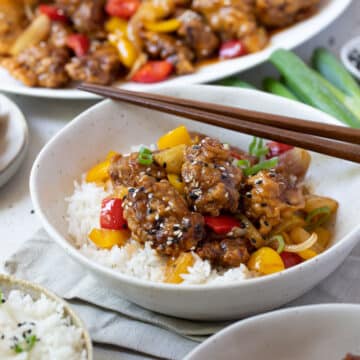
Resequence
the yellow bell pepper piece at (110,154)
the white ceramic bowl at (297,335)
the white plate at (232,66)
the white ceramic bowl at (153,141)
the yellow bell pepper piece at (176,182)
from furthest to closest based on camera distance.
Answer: the white plate at (232,66) → the yellow bell pepper piece at (110,154) → the yellow bell pepper piece at (176,182) → the white ceramic bowl at (153,141) → the white ceramic bowl at (297,335)

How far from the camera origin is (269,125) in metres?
2.61

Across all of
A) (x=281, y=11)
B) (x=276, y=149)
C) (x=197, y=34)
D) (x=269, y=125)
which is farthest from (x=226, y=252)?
(x=281, y=11)

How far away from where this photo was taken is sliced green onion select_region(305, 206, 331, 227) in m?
2.55

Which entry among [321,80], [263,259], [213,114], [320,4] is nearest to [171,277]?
[263,259]

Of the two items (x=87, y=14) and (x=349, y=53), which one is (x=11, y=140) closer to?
(x=87, y=14)

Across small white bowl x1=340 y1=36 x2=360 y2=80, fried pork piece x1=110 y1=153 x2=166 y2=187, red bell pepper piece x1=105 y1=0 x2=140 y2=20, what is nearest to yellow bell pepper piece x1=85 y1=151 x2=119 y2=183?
fried pork piece x1=110 y1=153 x2=166 y2=187

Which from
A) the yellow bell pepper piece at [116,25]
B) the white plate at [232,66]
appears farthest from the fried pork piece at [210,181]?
the yellow bell pepper piece at [116,25]

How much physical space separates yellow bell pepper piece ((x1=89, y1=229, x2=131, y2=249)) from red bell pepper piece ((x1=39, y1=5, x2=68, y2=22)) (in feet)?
7.05

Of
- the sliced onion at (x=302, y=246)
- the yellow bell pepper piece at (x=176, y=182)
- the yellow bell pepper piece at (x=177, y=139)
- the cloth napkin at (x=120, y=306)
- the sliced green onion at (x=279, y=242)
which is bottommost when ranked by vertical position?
the cloth napkin at (x=120, y=306)

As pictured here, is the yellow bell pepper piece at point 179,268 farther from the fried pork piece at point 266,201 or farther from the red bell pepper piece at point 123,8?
the red bell pepper piece at point 123,8

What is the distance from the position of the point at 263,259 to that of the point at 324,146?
534 mm

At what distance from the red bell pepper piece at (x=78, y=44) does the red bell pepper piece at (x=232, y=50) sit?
896 millimetres

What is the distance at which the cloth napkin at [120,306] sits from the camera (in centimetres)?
229

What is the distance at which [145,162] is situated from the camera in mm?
2562
